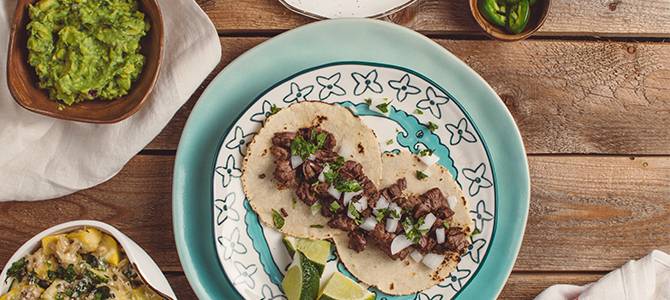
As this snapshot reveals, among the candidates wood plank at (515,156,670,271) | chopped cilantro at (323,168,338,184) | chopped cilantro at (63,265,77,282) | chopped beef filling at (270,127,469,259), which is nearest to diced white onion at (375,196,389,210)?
chopped beef filling at (270,127,469,259)

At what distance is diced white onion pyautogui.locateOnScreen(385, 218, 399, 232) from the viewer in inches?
123

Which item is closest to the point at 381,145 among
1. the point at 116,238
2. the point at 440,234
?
the point at 440,234

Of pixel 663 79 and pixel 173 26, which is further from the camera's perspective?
pixel 663 79

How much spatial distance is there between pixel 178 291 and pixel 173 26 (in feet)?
3.75

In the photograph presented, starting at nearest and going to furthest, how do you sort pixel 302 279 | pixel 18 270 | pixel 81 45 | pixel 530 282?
1. pixel 81 45
2. pixel 18 270
3. pixel 302 279
4. pixel 530 282

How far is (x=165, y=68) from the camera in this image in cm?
312

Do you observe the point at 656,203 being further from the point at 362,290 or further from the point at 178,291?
the point at 178,291

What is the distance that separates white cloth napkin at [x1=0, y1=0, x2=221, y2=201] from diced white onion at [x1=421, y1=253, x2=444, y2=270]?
1.20 meters

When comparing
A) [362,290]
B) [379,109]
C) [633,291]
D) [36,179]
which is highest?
[633,291]

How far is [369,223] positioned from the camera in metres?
3.12

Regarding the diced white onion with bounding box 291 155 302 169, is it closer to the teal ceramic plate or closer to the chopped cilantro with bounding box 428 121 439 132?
the teal ceramic plate

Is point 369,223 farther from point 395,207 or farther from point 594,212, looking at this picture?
point 594,212

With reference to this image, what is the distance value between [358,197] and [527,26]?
103cm

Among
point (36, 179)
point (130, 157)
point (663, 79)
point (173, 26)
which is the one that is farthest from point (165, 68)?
point (663, 79)
